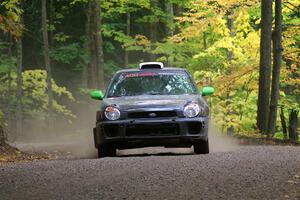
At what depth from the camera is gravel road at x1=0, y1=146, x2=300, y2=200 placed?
684cm

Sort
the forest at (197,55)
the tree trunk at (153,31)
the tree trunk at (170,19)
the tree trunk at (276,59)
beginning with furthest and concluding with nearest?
the tree trunk at (153,31) < the tree trunk at (170,19) < the forest at (197,55) < the tree trunk at (276,59)

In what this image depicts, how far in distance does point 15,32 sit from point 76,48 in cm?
2810

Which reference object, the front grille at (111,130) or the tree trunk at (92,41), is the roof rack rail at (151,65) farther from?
the tree trunk at (92,41)

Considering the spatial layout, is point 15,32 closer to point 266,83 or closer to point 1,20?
point 1,20

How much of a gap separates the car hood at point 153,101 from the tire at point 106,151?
771 millimetres

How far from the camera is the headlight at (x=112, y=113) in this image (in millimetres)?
10906

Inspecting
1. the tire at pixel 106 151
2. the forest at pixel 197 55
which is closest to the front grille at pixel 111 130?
the tire at pixel 106 151

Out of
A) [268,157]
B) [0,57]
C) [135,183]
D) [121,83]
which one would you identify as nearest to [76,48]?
[0,57]

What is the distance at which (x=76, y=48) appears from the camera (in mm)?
37969

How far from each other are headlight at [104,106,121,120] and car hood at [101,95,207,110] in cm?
10

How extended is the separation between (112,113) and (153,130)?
77cm

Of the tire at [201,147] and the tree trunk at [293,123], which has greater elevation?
the tire at [201,147]

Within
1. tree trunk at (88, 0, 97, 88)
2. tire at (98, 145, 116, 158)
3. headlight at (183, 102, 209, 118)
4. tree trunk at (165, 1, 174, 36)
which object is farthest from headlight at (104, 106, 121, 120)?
tree trunk at (165, 1, 174, 36)

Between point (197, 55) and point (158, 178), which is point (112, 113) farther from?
point (197, 55)
